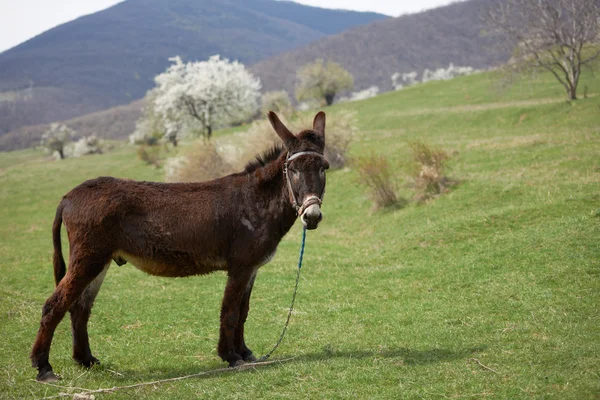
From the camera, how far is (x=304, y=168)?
6043 millimetres

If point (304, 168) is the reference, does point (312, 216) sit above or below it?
below

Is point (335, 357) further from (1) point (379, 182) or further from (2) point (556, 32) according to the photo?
(2) point (556, 32)

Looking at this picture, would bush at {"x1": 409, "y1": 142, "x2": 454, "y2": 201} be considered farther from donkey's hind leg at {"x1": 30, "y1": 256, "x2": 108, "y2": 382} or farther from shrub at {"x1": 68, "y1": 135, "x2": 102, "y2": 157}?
shrub at {"x1": 68, "y1": 135, "x2": 102, "y2": 157}

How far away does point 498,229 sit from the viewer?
1255 cm

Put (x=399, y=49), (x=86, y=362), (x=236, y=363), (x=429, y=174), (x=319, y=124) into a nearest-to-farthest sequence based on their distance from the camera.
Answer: (x=236, y=363)
(x=86, y=362)
(x=319, y=124)
(x=429, y=174)
(x=399, y=49)

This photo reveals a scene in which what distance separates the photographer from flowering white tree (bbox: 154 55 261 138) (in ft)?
160

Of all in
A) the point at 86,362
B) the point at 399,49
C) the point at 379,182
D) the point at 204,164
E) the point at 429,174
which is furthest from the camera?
the point at 399,49


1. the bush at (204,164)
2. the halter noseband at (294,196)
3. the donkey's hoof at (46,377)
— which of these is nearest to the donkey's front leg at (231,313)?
the halter noseband at (294,196)

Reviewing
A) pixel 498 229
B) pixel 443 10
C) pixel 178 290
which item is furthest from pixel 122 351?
pixel 443 10

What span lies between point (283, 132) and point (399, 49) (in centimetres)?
13124

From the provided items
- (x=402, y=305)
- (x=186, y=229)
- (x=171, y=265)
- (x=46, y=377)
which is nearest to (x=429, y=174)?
(x=402, y=305)

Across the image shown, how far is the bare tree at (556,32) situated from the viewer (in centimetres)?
2725

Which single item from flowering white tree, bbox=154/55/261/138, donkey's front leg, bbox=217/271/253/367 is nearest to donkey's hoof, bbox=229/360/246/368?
donkey's front leg, bbox=217/271/253/367

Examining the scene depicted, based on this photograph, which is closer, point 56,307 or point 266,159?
point 56,307
